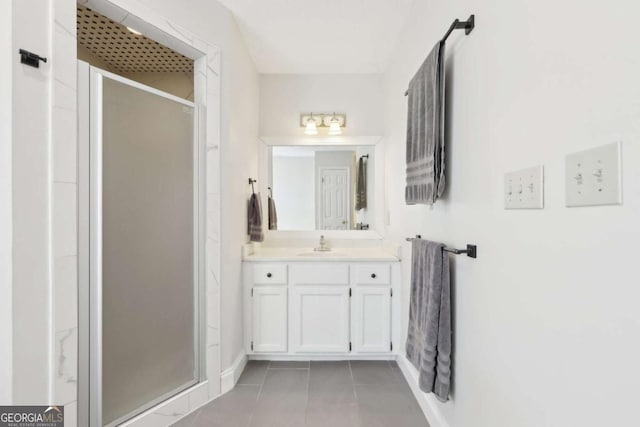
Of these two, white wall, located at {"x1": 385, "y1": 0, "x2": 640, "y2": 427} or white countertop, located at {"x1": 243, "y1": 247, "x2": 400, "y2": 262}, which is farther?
white countertop, located at {"x1": 243, "y1": 247, "x2": 400, "y2": 262}

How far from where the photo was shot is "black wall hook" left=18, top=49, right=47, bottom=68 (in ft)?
3.72

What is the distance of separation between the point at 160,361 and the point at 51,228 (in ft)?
3.12

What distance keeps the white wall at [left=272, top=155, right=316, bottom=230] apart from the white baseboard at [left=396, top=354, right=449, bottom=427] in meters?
1.44

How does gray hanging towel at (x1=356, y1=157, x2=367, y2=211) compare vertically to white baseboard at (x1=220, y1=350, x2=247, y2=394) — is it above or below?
→ above

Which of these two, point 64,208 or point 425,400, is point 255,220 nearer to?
point 64,208

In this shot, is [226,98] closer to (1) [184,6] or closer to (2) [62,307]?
(1) [184,6]

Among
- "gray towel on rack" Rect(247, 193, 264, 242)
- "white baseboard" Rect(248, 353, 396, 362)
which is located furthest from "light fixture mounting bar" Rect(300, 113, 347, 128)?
"white baseboard" Rect(248, 353, 396, 362)

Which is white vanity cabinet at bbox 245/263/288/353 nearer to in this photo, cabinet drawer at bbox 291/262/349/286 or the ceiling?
cabinet drawer at bbox 291/262/349/286

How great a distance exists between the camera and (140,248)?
163 centimetres

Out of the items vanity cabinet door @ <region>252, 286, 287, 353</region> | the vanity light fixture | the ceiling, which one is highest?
the ceiling

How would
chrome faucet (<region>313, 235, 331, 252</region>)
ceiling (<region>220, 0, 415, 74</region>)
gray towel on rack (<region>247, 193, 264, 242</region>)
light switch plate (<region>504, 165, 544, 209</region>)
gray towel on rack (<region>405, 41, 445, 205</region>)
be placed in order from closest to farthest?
1. light switch plate (<region>504, 165, 544, 209</region>)
2. gray towel on rack (<region>405, 41, 445, 205</region>)
3. ceiling (<region>220, 0, 415, 74</region>)
4. gray towel on rack (<region>247, 193, 264, 242</region>)
5. chrome faucet (<region>313, 235, 331, 252</region>)

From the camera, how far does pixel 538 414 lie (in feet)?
2.76

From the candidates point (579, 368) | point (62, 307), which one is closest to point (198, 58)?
point (62, 307)

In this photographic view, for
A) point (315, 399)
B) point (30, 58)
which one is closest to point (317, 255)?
point (315, 399)
